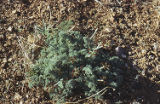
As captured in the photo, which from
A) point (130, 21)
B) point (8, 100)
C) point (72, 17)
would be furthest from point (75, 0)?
point (8, 100)

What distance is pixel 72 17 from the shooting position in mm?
3436

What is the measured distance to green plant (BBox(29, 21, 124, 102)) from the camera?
2.83 metres

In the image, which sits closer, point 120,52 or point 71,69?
point 71,69

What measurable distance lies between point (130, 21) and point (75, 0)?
2.40ft

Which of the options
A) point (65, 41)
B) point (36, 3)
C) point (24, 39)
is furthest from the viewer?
point (36, 3)

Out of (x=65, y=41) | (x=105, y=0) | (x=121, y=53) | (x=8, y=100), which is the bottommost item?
(x=8, y=100)

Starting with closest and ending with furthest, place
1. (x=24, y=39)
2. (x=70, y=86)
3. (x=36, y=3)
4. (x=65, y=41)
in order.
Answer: (x=70, y=86) → (x=65, y=41) → (x=24, y=39) → (x=36, y=3)

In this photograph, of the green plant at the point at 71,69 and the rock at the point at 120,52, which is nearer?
the green plant at the point at 71,69

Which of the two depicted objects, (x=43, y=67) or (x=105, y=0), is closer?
(x=43, y=67)

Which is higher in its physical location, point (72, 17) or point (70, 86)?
point (72, 17)

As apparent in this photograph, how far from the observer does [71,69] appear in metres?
2.86

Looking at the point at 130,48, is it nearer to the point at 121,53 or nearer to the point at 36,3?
the point at 121,53

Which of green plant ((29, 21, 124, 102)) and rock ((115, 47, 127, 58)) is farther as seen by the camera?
rock ((115, 47, 127, 58))

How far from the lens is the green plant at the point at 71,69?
9.28 ft
